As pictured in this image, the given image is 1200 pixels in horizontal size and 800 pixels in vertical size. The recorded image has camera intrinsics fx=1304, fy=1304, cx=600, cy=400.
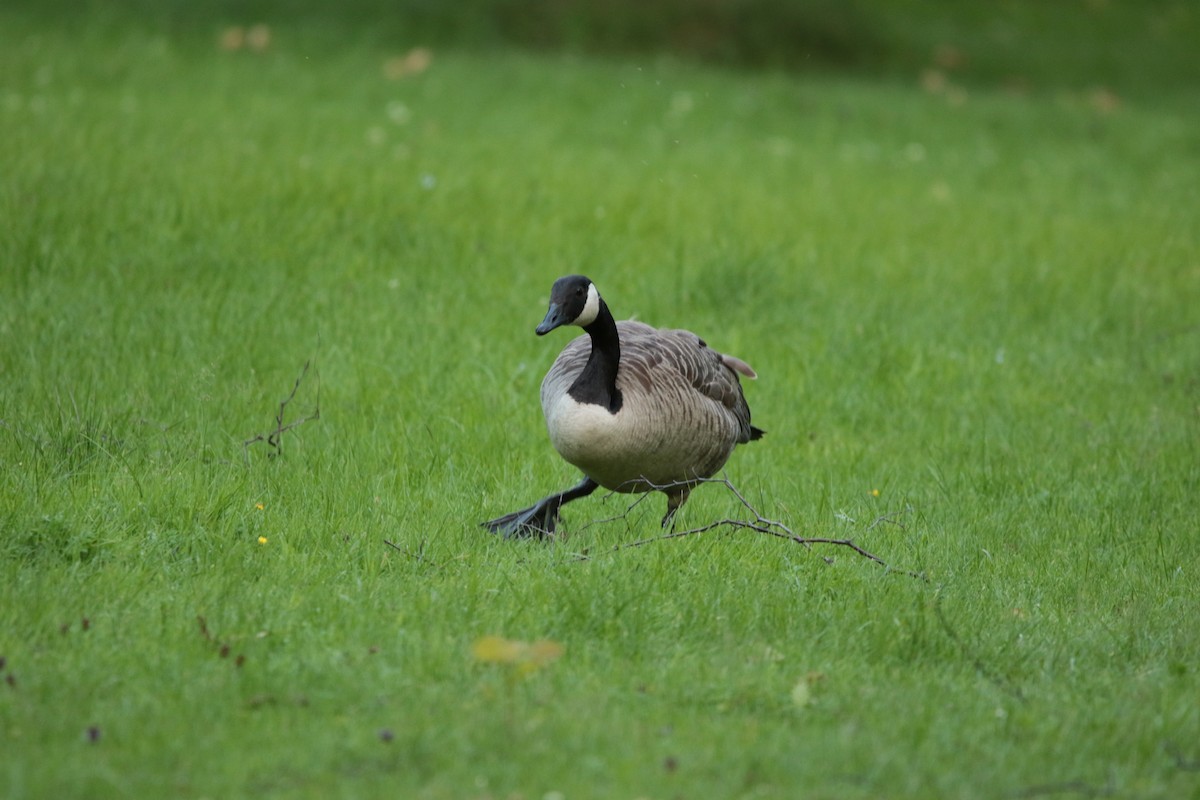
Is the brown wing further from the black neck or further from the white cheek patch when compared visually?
the white cheek patch

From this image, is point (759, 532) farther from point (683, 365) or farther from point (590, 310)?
point (590, 310)

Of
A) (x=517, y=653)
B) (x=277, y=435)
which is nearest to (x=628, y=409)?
(x=517, y=653)

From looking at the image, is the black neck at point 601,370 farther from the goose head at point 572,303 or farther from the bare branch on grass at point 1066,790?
the bare branch on grass at point 1066,790

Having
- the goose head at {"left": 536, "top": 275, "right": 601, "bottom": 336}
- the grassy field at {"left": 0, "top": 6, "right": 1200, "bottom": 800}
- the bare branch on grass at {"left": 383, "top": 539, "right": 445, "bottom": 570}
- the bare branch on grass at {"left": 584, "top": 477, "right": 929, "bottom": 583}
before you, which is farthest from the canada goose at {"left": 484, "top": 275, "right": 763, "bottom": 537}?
the bare branch on grass at {"left": 383, "top": 539, "right": 445, "bottom": 570}

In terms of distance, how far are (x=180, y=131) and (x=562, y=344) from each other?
4.72 meters

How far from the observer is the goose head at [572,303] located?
5258 mm

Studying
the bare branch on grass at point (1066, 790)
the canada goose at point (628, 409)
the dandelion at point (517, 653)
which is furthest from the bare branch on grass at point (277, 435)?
the bare branch on grass at point (1066, 790)

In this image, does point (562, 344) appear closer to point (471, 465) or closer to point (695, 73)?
point (471, 465)

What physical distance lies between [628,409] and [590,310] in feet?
1.46

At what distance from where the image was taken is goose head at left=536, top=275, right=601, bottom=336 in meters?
5.26

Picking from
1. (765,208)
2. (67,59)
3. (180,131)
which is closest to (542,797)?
(765,208)

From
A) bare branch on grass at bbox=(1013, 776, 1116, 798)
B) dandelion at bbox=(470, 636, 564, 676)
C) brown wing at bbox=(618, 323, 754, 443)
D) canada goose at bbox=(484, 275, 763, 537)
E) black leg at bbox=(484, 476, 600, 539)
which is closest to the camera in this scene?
bare branch on grass at bbox=(1013, 776, 1116, 798)

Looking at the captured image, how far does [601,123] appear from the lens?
1404 cm

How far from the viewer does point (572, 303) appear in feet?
17.5
